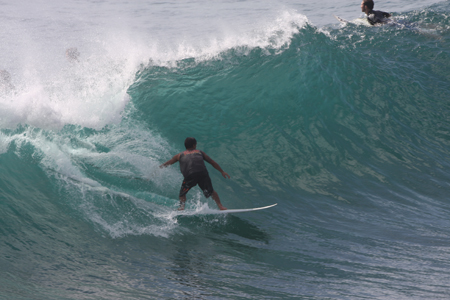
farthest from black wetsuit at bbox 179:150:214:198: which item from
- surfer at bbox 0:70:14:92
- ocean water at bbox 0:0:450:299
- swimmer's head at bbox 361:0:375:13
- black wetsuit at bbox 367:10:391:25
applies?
black wetsuit at bbox 367:10:391:25

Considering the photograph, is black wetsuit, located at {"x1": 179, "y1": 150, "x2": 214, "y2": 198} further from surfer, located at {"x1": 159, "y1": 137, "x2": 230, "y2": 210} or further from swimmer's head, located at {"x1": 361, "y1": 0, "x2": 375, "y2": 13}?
swimmer's head, located at {"x1": 361, "y1": 0, "x2": 375, "y2": 13}

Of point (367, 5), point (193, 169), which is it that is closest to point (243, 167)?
point (193, 169)

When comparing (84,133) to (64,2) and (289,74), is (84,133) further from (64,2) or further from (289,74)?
(64,2)

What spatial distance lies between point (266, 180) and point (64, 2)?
30.4 metres

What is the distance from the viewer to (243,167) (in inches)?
287

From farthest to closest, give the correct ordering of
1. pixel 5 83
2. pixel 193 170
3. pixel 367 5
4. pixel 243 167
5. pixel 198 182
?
1. pixel 367 5
2. pixel 5 83
3. pixel 243 167
4. pixel 198 182
5. pixel 193 170

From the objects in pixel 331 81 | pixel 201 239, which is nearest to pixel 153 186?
pixel 201 239

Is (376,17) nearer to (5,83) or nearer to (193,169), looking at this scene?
(193,169)

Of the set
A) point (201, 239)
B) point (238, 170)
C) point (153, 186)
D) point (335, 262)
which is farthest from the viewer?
point (238, 170)

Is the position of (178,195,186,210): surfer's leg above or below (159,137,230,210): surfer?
below

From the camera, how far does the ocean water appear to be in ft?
14.4

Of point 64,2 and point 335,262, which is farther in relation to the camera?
point 64,2

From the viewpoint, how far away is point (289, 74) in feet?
30.6

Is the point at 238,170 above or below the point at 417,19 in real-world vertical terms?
below
